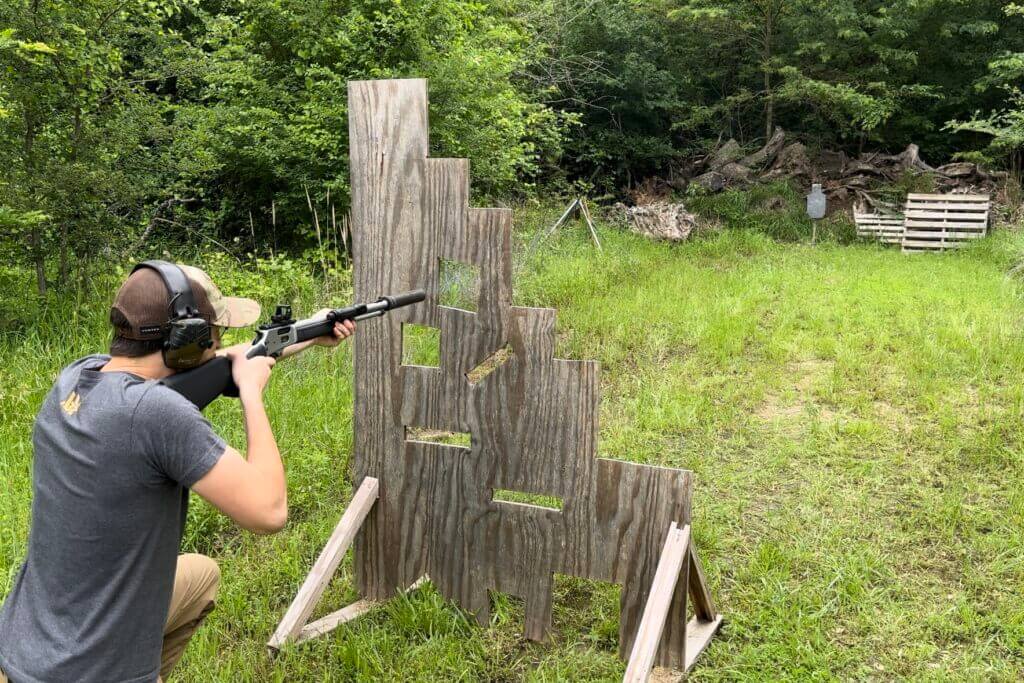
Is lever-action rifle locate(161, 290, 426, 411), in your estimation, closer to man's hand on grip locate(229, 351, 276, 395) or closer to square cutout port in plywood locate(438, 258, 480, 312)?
man's hand on grip locate(229, 351, 276, 395)

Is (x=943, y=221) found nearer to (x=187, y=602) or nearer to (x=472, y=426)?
(x=472, y=426)

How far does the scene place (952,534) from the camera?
371 centimetres

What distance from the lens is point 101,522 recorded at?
1.75 m

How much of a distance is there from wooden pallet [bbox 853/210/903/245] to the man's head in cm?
1349

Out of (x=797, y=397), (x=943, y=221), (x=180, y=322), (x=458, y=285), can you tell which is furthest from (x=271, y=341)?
(x=943, y=221)

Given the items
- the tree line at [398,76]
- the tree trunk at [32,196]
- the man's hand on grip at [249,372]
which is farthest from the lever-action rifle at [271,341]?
the tree trunk at [32,196]

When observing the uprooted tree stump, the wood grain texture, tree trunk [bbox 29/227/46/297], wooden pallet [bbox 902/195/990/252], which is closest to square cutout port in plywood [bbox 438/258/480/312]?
the wood grain texture

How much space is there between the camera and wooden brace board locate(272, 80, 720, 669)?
275 centimetres

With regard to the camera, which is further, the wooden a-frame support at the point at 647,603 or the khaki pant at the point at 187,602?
the wooden a-frame support at the point at 647,603

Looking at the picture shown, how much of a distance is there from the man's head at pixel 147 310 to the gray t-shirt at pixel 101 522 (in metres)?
0.09

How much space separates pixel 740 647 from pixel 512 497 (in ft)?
4.36

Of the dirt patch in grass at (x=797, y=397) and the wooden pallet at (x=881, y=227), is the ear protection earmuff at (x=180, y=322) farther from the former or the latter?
the wooden pallet at (x=881, y=227)

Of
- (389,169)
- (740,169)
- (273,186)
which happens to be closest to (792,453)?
(389,169)

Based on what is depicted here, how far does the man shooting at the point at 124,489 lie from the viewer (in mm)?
1718
